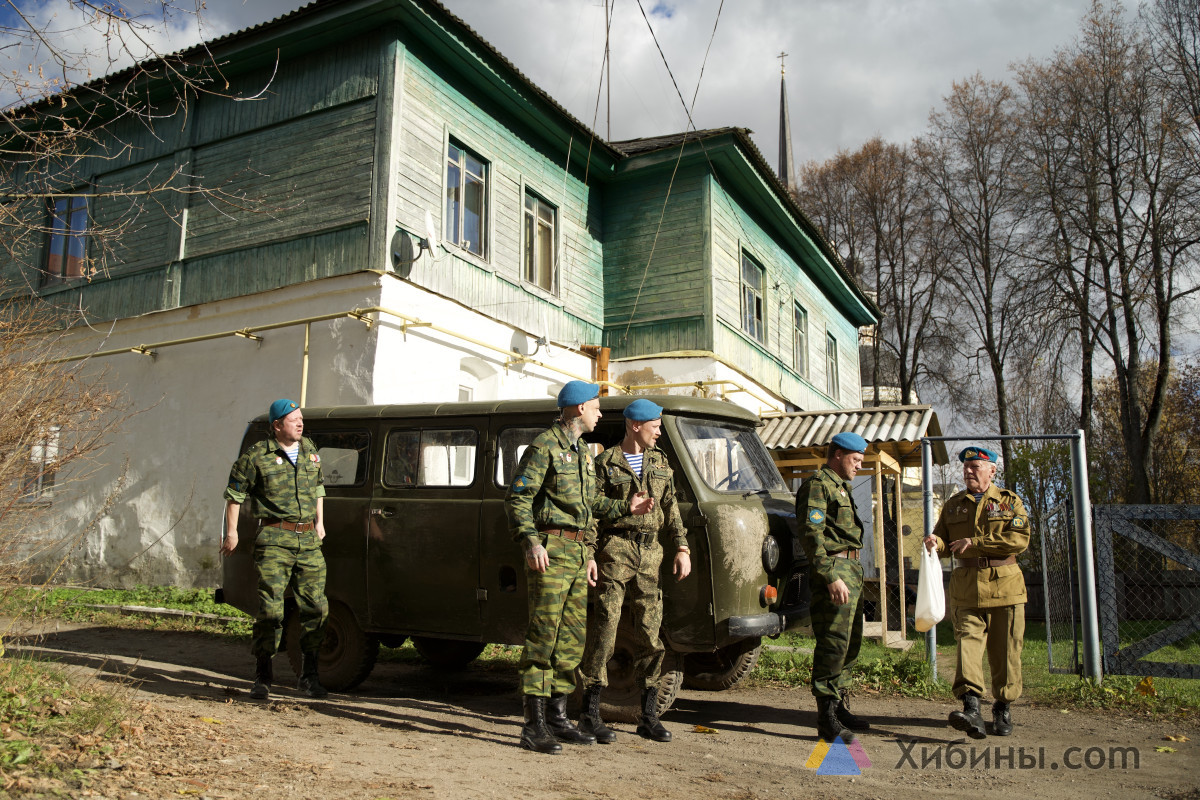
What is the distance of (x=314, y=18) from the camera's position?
12.1 metres

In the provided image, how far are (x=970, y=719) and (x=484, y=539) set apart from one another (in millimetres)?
3274

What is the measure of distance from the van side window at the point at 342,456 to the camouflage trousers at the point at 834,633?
3.41 metres

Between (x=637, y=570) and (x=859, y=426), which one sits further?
(x=859, y=426)

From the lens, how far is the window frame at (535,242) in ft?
46.9

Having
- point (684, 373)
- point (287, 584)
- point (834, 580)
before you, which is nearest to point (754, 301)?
point (684, 373)

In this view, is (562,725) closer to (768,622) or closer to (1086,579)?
(768,622)

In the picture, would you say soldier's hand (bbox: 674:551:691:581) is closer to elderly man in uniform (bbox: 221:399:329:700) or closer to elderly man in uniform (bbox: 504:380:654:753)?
elderly man in uniform (bbox: 504:380:654:753)

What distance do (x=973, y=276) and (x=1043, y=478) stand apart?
28.0ft

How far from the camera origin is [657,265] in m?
15.9

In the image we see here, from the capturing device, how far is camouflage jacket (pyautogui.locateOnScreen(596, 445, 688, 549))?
5203 millimetres

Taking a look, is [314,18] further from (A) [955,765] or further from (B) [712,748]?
(A) [955,765]

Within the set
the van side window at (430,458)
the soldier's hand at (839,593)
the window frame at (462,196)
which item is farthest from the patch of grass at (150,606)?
the window frame at (462,196)

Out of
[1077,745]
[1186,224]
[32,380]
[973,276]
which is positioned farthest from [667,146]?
[973,276]

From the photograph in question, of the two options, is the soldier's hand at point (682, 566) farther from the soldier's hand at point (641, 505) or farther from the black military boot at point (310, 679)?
the black military boot at point (310, 679)
